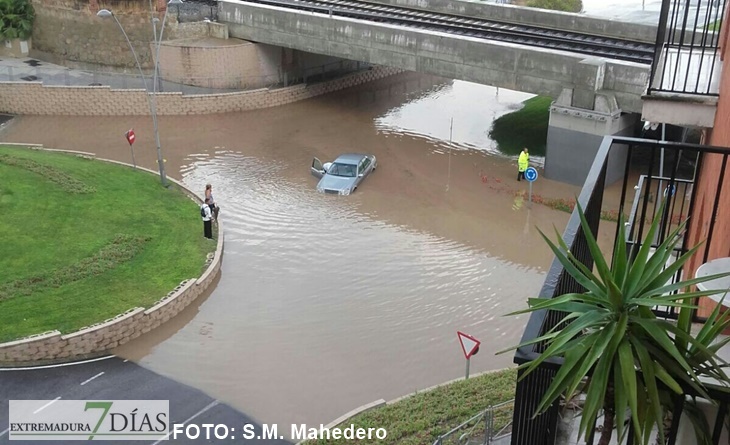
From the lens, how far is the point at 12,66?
126ft

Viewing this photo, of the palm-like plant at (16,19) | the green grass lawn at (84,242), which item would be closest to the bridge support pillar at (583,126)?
the green grass lawn at (84,242)

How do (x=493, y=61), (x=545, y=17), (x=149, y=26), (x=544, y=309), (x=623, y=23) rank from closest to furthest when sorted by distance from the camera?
(x=544, y=309), (x=493, y=61), (x=623, y=23), (x=545, y=17), (x=149, y=26)

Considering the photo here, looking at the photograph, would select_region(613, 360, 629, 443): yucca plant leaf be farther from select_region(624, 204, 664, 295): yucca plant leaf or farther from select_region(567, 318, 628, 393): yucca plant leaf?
select_region(624, 204, 664, 295): yucca plant leaf

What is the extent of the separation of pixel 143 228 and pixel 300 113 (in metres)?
15.5

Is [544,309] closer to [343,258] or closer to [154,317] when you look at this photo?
[154,317]

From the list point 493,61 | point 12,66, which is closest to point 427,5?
point 493,61

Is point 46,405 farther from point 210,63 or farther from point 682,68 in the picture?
point 210,63

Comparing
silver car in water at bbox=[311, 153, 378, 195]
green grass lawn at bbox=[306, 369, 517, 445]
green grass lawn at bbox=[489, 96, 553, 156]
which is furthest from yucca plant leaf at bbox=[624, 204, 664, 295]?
green grass lawn at bbox=[489, 96, 553, 156]

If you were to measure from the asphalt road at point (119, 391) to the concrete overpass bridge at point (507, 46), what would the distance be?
55.1ft

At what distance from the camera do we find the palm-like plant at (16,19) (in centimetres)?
4003

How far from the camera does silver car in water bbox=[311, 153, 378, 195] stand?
1029 inches

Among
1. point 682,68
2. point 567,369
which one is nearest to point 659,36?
point 682,68

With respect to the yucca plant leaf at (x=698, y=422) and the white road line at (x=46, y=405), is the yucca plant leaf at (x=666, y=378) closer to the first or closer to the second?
the yucca plant leaf at (x=698, y=422)

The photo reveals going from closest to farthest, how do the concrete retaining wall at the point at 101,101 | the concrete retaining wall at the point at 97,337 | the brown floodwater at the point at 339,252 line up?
1. the concrete retaining wall at the point at 97,337
2. the brown floodwater at the point at 339,252
3. the concrete retaining wall at the point at 101,101
